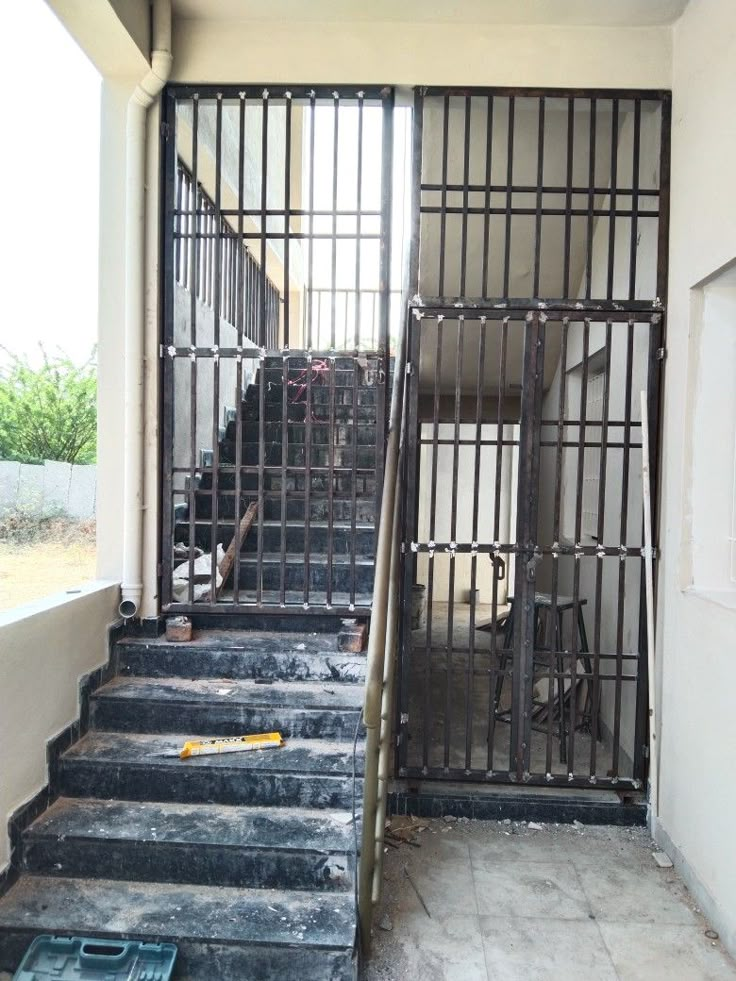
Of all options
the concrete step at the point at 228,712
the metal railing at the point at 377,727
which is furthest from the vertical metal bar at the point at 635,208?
the concrete step at the point at 228,712

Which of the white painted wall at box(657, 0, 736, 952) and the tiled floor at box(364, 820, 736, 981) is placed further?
the white painted wall at box(657, 0, 736, 952)

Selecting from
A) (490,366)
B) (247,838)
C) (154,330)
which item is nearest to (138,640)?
(247,838)

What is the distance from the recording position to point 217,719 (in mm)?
2732

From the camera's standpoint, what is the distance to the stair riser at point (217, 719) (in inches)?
107

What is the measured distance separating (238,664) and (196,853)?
2.84 feet

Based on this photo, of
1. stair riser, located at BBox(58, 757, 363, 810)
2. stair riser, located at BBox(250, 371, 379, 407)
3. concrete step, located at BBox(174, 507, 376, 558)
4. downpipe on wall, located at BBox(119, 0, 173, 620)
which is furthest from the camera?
stair riser, located at BBox(250, 371, 379, 407)

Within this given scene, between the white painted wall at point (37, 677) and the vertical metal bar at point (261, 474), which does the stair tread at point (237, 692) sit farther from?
the vertical metal bar at point (261, 474)

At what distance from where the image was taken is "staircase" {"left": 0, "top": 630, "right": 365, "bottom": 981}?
2023mm

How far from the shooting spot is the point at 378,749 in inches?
77.3

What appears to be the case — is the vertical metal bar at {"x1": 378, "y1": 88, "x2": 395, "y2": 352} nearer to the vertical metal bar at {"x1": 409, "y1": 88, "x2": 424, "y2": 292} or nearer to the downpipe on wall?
the vertical metal bar at {"x1": 409, "y1": 88, "x2": 424, "y2": 292}

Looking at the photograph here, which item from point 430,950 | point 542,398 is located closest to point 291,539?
point 542,398

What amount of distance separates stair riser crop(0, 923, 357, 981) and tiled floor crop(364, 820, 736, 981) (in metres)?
0.14

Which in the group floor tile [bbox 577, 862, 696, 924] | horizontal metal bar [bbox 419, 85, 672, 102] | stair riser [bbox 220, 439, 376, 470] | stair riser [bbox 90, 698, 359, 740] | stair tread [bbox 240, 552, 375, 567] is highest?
horizontal metal bar [bbox 419, 85, 672, 102]

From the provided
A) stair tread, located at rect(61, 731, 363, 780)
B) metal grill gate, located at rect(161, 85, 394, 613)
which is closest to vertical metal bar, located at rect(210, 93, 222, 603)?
metal grill gate, located at rect(161, 85, 394, 613)
